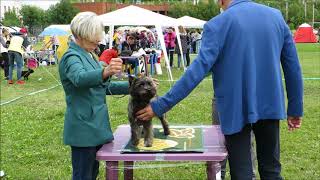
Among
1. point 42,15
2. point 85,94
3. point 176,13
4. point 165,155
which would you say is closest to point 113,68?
point 85,94

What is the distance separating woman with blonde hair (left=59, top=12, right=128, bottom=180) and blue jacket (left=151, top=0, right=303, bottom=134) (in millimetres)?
605

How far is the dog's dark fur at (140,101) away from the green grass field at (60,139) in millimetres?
329

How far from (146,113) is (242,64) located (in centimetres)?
76

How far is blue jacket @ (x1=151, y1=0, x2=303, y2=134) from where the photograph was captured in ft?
10.2

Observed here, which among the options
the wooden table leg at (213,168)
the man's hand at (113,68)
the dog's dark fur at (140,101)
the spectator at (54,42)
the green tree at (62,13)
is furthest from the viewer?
the green tree at (62,13)

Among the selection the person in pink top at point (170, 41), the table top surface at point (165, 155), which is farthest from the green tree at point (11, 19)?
the table top surface at point (165, 155)

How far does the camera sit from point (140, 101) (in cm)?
370

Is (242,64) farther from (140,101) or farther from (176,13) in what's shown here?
(176,13)

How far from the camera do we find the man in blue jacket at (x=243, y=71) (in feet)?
10.2

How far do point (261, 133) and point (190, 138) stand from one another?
0.78 meters

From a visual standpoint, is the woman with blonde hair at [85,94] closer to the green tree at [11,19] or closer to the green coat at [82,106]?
the green coat at [82,106]

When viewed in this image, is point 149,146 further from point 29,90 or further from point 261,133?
point 29,90

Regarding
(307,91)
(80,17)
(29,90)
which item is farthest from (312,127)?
(29,90)

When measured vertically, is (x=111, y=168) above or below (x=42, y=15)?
below
